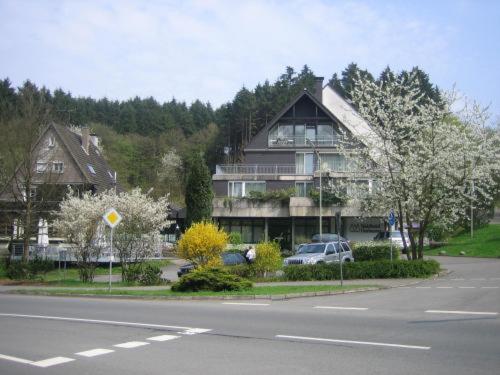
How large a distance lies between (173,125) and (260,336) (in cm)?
9376

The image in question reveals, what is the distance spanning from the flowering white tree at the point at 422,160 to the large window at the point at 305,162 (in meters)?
26.1

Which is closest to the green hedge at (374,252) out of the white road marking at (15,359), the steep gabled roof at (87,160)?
the white road marking at (15,359)

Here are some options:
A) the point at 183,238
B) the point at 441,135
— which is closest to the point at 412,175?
the point at 441,135

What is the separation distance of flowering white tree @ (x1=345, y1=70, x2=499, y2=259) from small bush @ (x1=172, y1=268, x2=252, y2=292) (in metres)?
9.60

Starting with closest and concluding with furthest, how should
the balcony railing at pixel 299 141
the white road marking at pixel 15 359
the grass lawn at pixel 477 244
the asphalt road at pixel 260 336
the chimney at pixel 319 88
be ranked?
the asphalt road at pixel 260 336, the white road marking at pixel 15 359, the grass lawn at pixel 477 244, the balcony railing at pixel 299 141, the chimney at pixel 319 88

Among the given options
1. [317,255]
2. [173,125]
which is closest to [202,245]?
[317,255]

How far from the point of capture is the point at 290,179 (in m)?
51.1

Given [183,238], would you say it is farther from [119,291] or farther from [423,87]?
[423,87]

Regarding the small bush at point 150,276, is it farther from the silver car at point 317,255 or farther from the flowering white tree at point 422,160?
the flowering white tree at point 422,160

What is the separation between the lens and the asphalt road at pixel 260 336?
794cm

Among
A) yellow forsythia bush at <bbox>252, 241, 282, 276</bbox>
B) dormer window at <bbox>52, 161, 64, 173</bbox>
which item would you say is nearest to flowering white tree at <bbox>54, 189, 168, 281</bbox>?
yellow forsythia bush at <bbox>252, 241, 282, 276</bbox>

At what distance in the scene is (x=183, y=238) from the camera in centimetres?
2445

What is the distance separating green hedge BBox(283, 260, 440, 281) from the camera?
77.2 ft

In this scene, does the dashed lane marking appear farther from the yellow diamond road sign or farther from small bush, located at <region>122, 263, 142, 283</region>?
small bush, located at <region>122, 263, 142, 283</region>
